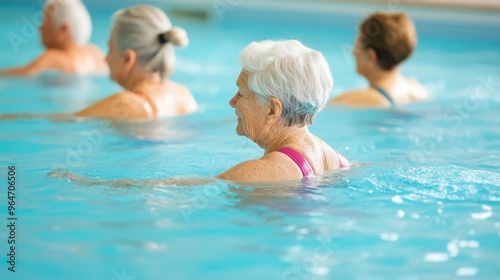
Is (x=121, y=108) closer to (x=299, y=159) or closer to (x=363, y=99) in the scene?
(x=363, y=99)

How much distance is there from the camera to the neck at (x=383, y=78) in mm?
6484

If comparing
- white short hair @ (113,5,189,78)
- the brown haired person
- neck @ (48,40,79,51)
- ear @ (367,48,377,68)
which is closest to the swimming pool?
the brown haired person

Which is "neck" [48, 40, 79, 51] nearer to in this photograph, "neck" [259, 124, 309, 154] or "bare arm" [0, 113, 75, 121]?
"bare arm" [0, 113, 75, 121]

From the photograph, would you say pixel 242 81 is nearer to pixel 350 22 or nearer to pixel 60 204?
pixel 60 204

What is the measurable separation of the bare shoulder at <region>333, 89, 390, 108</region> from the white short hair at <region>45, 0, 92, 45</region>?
95.5 inches

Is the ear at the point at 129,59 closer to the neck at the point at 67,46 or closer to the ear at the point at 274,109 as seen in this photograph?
the ear at the point at 274,109

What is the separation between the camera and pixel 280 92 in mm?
3590

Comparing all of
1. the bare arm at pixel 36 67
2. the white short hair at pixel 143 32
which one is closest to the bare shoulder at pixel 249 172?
the white short hair at pixel 143 32

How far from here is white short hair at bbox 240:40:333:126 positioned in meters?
3.54

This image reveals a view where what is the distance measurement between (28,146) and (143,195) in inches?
58.3

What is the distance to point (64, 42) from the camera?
7637 millimetres

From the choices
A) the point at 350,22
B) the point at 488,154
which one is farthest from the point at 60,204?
the point at 350,22

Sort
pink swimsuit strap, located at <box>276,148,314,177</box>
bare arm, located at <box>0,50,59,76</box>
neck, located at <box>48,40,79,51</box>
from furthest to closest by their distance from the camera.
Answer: neck, located at <box>48,40,79,51</box> < bare arm, located at <box>0,50,59,76</box> < pink swimsuit strap, located at <box>276,148,314,177</box>

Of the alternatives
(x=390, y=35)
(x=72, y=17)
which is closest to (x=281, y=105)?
(x=390, y=35)
